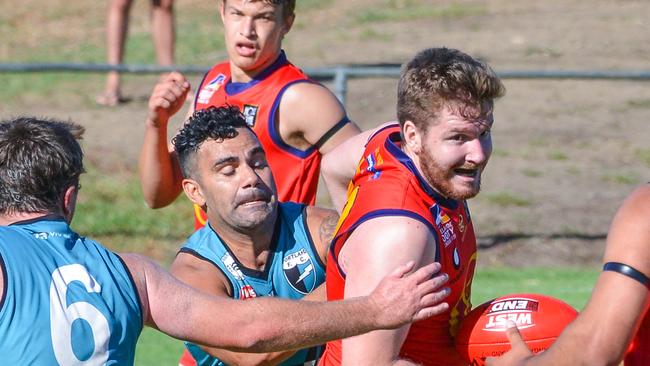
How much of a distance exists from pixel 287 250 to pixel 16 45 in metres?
12.8

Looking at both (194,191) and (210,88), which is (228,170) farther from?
(210,88)

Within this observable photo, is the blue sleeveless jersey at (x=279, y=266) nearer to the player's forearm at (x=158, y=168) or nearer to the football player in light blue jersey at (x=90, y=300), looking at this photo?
the player's forearm at (x=158, y=168)

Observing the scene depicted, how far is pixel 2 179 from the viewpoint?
4031mm

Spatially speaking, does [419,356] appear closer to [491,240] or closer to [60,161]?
[60,161]

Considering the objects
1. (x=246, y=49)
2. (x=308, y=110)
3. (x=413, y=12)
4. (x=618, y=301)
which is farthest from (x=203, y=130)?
(x=413, y=12)

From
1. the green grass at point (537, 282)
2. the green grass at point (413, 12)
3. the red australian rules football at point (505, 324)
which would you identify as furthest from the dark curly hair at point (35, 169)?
the green grass at point (413, 12)

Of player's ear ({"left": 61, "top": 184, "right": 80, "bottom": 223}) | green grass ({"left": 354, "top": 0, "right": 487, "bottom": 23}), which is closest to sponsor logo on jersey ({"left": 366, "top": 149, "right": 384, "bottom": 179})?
player's ear ({"left": 61, "top": 184, "right": 80, "bottom": 223})

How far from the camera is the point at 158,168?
20.0 ft

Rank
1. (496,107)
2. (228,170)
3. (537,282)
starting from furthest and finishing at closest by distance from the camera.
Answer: (496,107), (537,282), (228,170)

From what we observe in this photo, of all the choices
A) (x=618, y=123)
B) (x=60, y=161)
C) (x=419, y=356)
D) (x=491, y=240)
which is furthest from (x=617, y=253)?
(x=618, y=123)

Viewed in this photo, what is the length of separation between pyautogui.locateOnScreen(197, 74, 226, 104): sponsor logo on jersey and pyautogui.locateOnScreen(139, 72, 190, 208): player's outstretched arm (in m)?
0.38

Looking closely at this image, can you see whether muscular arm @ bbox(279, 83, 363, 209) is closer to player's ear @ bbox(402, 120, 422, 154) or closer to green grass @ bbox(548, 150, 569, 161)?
player's ear @ bbox(402, 120, 422, 154)

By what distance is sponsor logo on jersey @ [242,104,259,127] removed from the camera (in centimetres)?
621

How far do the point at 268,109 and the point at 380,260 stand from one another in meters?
2.20
